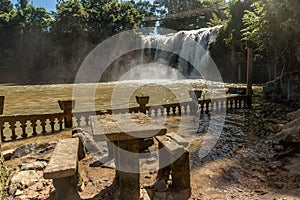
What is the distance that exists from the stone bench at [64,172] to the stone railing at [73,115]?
311 cm

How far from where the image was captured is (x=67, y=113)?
7414 millimetres

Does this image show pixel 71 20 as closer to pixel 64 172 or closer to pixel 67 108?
pixel 67 108

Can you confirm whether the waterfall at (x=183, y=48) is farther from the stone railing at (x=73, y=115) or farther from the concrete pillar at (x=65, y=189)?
the concrete pillar at (x=65, y=189)

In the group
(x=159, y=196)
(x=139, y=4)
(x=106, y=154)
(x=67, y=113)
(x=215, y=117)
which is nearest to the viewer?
(x=159, y=196)

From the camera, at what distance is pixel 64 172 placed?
2453 mm

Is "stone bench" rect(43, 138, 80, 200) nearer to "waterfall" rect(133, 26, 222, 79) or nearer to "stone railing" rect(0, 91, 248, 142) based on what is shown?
"stone railing" rect(0, 91, 248, 142)

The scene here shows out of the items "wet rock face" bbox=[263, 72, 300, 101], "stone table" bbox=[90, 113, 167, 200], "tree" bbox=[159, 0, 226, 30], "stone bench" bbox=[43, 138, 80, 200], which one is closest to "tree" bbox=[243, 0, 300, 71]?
"wet rock face" bbox=[263, 72, 300, 101]

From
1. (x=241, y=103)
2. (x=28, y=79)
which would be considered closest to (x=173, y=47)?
(x=241, y=103)

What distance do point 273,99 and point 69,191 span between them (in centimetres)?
1279

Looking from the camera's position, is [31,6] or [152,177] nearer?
[152,177]

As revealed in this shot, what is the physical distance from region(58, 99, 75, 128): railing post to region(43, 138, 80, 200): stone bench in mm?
4330

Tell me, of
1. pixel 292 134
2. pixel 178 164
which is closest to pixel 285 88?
pixel 292 134

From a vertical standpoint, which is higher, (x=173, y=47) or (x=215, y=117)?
(x=173, y=47)

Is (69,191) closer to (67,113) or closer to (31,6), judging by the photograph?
(67,113)
